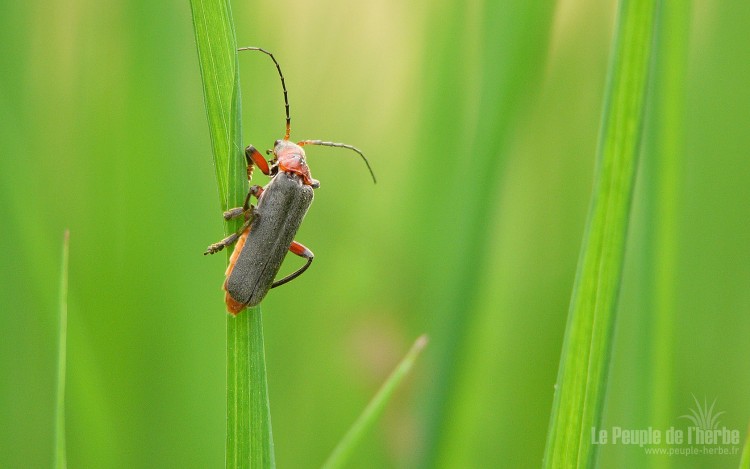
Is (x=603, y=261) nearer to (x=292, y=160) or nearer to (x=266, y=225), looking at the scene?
(x=266, y=225)

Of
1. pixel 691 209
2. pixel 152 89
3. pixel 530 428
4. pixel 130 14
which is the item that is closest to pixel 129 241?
pixel 152 89

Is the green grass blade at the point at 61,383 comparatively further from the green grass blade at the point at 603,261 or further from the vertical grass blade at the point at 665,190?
the vertical grass blade at the point at 665,190

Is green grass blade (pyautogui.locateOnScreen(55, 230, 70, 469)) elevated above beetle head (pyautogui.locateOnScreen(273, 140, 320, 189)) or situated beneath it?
situated beneath

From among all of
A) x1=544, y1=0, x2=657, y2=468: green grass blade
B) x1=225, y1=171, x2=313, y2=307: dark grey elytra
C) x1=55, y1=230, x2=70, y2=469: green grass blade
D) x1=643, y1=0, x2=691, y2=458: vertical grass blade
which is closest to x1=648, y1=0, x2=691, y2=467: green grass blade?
x1=643, y1=0, x2=691, y2=458: vertical grass blade

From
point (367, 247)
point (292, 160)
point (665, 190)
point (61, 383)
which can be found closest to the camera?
point (61, 383)

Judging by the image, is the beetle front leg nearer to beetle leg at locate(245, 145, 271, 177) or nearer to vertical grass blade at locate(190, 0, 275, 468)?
beetle leg at locate(245, 145, 271, 177)

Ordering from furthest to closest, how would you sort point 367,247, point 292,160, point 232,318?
point 367,247
point 292,160
point 232,318

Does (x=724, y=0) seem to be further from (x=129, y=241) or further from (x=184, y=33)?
(x=129, y=241)

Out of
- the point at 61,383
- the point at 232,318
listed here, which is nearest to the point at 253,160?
the point at 232,318
